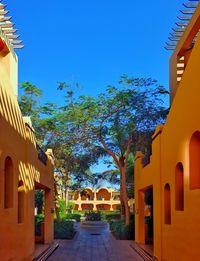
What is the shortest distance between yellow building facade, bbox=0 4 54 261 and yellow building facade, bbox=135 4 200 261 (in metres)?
3.50

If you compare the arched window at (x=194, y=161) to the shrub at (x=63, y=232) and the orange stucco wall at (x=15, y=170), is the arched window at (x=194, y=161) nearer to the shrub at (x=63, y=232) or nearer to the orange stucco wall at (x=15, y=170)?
the orange stucco wall at (x=15, y=170)

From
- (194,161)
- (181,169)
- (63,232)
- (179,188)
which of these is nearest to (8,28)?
(181,169)

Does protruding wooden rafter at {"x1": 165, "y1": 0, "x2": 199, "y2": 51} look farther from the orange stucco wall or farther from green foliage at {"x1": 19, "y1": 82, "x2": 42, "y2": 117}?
green foliage at {"x1": 19, "y1": 82, "x2": 42, "y2": 117}

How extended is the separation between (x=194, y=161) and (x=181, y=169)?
153 centimetres

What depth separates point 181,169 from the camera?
33.5 feet

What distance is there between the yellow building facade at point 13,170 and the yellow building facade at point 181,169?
11.5 ft

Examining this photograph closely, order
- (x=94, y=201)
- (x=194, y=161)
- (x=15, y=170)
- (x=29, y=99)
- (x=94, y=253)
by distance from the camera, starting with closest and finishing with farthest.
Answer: (x=194, y=161) → (x=15, y=170) → (x=94, y=253) → (x=29, y=99) → (x=94, y=201)

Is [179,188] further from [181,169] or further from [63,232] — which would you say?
[63,232]

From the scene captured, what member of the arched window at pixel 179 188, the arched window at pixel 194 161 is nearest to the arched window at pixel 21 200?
the arched window at pixel 179 188

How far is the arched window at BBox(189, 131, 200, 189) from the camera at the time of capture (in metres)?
8.60

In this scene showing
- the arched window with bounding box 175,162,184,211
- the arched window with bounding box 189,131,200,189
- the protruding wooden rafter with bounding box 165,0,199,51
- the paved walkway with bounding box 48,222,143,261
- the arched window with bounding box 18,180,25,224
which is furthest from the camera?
the paved walkway with bounding box 48,222,143,261

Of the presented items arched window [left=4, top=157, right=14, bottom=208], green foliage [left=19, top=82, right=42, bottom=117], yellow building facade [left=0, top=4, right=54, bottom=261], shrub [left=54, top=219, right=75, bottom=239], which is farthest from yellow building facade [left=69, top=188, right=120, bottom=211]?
arched window [left=4, top=157, right=14, bottom=208]

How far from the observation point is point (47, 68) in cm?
2589

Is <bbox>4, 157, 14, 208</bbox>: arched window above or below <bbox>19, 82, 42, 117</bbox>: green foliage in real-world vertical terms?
below
